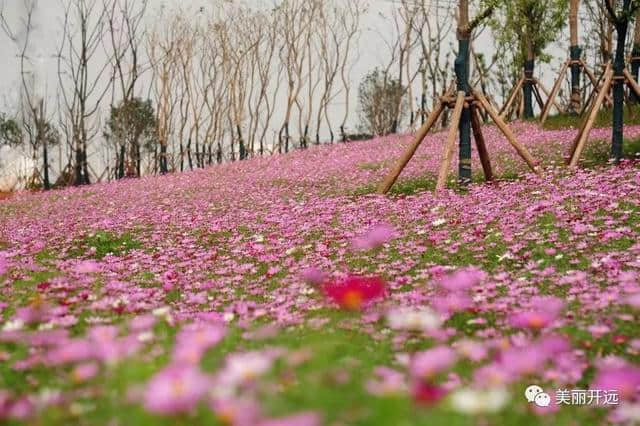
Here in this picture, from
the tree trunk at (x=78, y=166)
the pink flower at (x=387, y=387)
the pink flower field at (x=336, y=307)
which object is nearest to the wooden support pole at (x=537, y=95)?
the pink flower field at (x=336, y=307)

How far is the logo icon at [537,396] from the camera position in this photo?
3.08m

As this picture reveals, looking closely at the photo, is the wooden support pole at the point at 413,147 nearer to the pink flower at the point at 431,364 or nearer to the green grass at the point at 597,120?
the green grass at the point at 597,120

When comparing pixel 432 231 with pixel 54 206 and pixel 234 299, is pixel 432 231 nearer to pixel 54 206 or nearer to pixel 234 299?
pixel 234 299

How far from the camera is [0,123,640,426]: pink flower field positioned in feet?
7.22

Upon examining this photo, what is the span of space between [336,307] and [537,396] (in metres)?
2.16

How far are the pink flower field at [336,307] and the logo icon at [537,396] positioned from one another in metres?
0.01

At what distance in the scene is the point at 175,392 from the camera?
1.87 m

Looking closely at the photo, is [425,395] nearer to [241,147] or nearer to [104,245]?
[104,245]

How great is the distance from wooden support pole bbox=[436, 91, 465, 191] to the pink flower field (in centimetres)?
54

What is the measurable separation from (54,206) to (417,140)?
1062cm

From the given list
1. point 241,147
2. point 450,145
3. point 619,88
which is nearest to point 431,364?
point 450,145

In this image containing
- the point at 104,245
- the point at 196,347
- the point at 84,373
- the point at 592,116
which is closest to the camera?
the point at 196,347

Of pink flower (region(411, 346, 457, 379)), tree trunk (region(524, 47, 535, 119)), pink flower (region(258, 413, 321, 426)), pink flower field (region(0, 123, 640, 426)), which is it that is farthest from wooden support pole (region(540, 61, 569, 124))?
pink flower (region(258, 413, 321, 426))

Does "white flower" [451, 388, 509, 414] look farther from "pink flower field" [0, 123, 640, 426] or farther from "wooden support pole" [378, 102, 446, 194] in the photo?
"wooden support pole" [378, 102, 446, 194]
